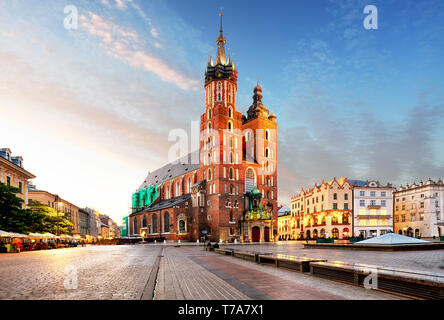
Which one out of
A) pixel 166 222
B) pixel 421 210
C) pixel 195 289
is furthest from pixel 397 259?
pixel 421 210

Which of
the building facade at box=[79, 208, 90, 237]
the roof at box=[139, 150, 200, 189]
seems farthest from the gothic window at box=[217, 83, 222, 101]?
the building facade at box=[79, 208, 90, 237]

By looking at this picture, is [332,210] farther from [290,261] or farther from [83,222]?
[83,222]

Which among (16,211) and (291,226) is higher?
(16,211)

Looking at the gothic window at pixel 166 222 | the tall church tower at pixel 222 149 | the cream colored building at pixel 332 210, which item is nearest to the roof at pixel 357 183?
the cream colored building at pixel 332 210

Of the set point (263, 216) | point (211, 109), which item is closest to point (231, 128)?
point (211, 109)

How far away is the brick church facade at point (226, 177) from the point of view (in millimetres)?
66312

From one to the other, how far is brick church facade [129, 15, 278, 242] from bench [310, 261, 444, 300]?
5248 centimetres

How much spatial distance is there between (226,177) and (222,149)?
5.72m

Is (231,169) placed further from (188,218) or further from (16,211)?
(16,211)

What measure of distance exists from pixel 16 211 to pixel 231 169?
41.7 meters

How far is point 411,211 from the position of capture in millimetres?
75750

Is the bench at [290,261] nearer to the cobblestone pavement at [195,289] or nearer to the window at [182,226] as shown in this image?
the cobblestone pavement at [195,289]

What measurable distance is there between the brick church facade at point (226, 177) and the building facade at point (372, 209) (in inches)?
767

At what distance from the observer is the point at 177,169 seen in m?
91.4
